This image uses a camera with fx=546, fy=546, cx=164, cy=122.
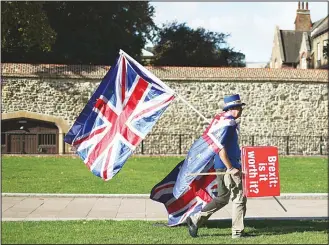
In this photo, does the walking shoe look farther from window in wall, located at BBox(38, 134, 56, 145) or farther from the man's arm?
window in wall, located at BBox(38, 134, 56, 145)

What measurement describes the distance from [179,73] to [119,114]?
18.7 metres

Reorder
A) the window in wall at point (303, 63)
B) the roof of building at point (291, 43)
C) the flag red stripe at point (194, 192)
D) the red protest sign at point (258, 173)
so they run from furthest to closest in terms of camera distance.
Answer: the roof of building at point (291, 43) < the window in wall at point (303, 63) < the flag red stripe at point (194, 192) < the red protest sign at point (258, 173)

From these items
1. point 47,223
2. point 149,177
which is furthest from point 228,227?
point 149,177

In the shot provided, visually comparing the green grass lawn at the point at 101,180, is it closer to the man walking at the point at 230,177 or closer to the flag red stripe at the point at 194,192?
the flag red stripe at the point at 194,192

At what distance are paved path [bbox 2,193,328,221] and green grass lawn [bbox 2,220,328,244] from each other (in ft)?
1.99

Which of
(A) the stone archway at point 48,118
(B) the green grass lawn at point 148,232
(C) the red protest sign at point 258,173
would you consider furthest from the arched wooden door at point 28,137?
(C) the red protest sign at point 258,173

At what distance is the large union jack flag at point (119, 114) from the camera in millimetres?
8023

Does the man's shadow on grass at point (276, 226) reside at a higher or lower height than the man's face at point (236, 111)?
lower

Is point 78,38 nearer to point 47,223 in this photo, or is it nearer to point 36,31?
point 36,31

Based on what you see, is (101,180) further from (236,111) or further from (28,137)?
(28,137)

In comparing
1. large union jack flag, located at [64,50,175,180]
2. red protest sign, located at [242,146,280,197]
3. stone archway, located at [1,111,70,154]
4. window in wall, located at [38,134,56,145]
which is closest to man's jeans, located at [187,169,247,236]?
red protest sign, located at [242,146,280,197]

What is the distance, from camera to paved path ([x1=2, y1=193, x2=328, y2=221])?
9.12 metres

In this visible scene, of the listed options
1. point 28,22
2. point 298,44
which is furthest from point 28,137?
point 298,44

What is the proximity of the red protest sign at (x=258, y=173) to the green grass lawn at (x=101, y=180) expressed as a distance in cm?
509
